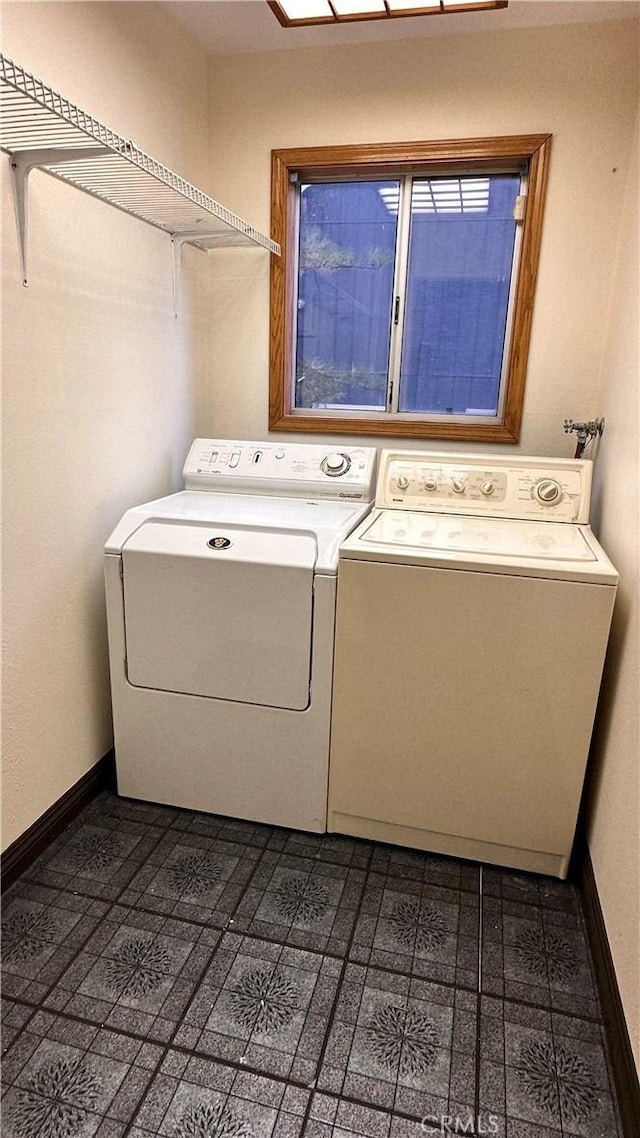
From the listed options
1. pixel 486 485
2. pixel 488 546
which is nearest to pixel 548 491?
pixel 486 485

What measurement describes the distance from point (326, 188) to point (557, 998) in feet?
8.75

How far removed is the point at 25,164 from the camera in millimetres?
1447

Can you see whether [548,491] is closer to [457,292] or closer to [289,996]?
[457,292]

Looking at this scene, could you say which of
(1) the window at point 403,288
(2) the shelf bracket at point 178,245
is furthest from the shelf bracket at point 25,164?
(1) the window at point 403,288

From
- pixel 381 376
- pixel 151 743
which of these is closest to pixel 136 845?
pixel 151 743

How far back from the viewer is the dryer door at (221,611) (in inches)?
69.8

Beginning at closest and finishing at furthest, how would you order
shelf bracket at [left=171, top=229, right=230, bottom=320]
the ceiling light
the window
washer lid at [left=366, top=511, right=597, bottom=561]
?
washer lid at [left=366, top=511, right=597, bottom=561] → the ceiling light → shelf bracket at [left=171, top=229, right=230, bottom=320] → the window

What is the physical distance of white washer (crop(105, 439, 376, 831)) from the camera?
1.78 meters

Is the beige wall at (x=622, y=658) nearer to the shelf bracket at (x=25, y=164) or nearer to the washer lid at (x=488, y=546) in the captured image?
the washer lid at (x=488, y=546)

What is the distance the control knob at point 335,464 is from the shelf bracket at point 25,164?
108 cm

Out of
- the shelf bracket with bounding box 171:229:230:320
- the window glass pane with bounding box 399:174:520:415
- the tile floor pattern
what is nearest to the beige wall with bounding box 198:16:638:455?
the window glass pane with bounding box 399:174:520:415

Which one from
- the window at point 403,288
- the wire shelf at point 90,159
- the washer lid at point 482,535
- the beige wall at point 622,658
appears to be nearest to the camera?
the wire shelf at point 90,159

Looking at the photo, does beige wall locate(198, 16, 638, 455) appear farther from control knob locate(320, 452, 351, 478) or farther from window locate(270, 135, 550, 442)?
control knob locate(320, 452, 351, 478)

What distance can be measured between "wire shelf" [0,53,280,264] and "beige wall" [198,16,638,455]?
592mm
